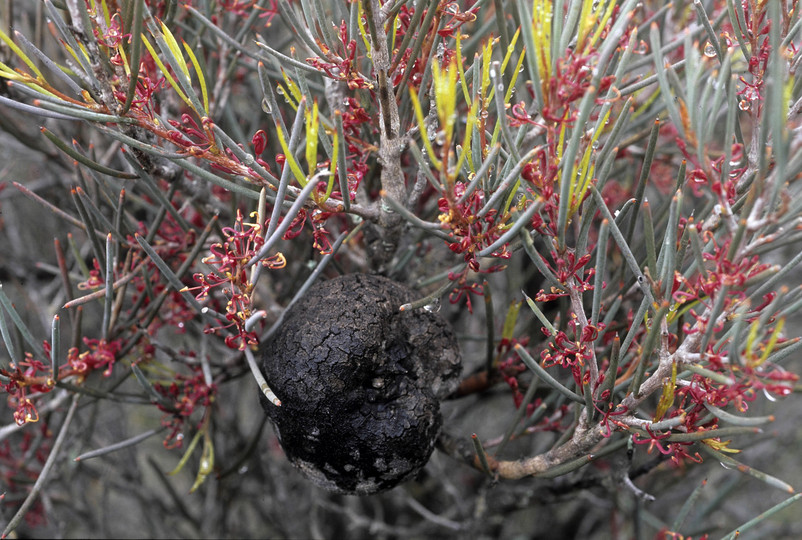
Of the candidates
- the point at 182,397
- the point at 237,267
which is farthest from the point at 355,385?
the point at 182,397

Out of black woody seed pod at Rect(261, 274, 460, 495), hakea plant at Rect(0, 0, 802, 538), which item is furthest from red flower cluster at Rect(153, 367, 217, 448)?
black woody seed pod at Rect(261, 274, 460, 495)

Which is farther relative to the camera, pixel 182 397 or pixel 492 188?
pixel 182 397

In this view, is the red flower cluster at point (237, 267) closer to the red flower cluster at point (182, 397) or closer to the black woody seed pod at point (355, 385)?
the black woody seed pod at point (355, 385)

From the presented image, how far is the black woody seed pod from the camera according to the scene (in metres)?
0.65

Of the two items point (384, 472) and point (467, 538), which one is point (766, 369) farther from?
point (467, 538)

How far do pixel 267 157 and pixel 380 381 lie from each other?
2.18ft

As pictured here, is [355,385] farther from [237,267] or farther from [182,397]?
[182,397]

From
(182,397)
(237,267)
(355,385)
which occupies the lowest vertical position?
(182,397)

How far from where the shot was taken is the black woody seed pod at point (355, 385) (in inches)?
25.6

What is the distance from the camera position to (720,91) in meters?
0.49

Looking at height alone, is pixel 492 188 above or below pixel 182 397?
above

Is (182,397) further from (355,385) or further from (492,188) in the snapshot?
(492,188)

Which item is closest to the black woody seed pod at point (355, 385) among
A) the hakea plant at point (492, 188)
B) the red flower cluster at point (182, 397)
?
the hakea plant at point (492, 188)

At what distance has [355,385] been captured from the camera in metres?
0.67
